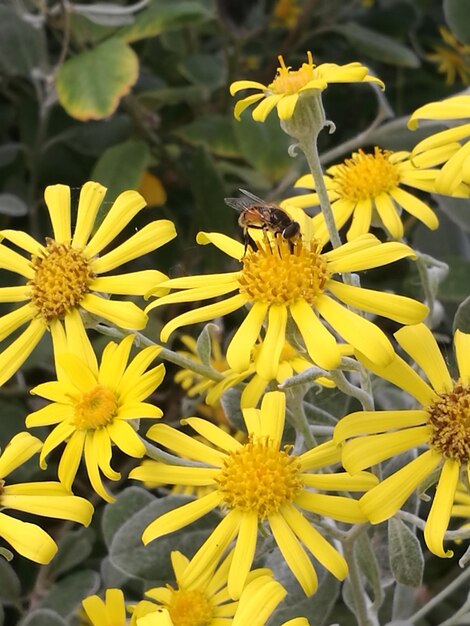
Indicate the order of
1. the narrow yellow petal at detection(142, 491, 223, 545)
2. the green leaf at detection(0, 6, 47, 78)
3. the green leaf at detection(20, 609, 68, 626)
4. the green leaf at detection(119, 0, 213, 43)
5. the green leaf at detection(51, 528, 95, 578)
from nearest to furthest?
the narrow yellow petal at detection(142, 491, 223, 545) < the green leaf at detection(20, 609, 68, 626) < the green leaf at detection(51, 528, 95, 578) < the green leaf at detection(119, 0, 213, 43) < the green leaf at detection(0, 6, 47, 78)

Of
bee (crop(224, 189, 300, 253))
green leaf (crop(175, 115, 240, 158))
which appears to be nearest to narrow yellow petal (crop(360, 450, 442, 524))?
bee (crop(224, 189, 300, 253))

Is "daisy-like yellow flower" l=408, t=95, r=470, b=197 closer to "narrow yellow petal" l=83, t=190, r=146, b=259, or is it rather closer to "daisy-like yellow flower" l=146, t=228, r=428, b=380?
"daisy-like yellow flower" l=146, t=228, r=428, b=380

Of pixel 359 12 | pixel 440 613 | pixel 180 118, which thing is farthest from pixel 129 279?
pixel 359 12

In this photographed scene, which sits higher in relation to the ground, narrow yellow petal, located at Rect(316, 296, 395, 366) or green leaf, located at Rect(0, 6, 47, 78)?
green leaf, located at Rect(0, 6, 47, 78)

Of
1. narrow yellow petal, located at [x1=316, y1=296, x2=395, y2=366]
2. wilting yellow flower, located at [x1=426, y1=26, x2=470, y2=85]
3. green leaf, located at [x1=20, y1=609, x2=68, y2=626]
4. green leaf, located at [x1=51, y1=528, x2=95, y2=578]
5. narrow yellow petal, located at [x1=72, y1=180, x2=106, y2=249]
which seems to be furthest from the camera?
wilting yellow flower, located at [x1=426, y1=26, x2=470, y2=85]

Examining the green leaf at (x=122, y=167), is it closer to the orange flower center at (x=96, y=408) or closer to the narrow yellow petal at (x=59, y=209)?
the narrow yellow petal at (x=59, y=209)
